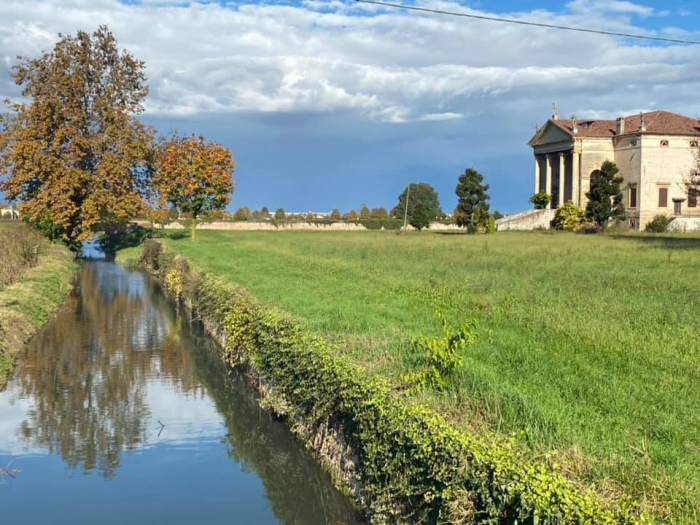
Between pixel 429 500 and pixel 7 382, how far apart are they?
10.2 m

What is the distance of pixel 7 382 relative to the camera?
13.3 metres

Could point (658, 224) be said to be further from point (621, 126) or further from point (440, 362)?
point (440, 362)

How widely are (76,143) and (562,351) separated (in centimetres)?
3912

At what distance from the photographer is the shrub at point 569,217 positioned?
6975 centimetres

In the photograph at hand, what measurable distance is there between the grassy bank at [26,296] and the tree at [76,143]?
31.7ft

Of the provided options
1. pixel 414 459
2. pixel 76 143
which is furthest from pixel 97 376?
pixel 76 143

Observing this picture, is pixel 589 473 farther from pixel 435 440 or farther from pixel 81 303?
pixel 81 303

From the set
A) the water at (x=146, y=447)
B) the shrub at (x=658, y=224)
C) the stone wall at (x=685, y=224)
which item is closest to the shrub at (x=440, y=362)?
the water at (x=146, y=447)

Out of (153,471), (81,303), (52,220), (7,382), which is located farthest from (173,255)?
(153,471)

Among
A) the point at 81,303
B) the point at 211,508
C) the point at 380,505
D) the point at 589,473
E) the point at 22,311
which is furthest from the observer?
the point at 81,303

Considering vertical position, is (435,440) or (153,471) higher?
(435,440)

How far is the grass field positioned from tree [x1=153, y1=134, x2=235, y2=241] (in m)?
31.7

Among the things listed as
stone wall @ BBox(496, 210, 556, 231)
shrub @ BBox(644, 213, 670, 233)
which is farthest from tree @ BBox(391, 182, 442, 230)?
shrub @ BBox(644, 213, 670, 233)

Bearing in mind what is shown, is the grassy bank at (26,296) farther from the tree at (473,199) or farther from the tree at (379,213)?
the tree at (379,213)
